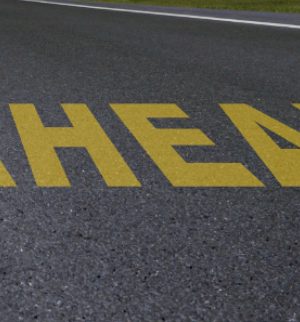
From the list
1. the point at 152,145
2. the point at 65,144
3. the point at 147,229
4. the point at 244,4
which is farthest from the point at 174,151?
the point at 244,4

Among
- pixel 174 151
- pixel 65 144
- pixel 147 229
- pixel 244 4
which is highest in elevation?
pixel 147 229

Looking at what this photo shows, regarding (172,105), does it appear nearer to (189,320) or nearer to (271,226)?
(271,226)

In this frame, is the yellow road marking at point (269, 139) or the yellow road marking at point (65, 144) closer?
the yellow road marking at point (65, 144)

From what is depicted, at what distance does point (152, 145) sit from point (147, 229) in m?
1.46

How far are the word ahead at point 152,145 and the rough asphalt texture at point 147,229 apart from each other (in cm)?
7

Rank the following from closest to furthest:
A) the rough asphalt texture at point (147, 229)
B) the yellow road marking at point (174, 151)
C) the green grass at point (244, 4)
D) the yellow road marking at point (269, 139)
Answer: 1. the rough asphalt texture at point (147, 229)
2. the yellow road marking at point (174, 151)
3. the yellow road marking at point (269, 139)
4. the green grass at point (244, 4)

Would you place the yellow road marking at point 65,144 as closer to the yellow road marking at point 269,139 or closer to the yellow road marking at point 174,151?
the yellow road marking at point 174,151

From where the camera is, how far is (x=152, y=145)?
5.18 m

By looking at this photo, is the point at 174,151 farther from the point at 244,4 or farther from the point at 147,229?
the point at 244,4

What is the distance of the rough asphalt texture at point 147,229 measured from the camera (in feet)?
9.75

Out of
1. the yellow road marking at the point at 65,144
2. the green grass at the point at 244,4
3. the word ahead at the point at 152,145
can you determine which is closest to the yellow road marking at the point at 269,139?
the word ahead at the point at 152,145

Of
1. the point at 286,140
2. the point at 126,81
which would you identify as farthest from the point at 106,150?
the point at 126,81

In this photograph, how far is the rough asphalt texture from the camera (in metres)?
2.97

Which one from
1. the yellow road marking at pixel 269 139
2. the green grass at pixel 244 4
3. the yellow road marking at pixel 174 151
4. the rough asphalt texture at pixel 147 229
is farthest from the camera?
the green grass at pixel 244 4
